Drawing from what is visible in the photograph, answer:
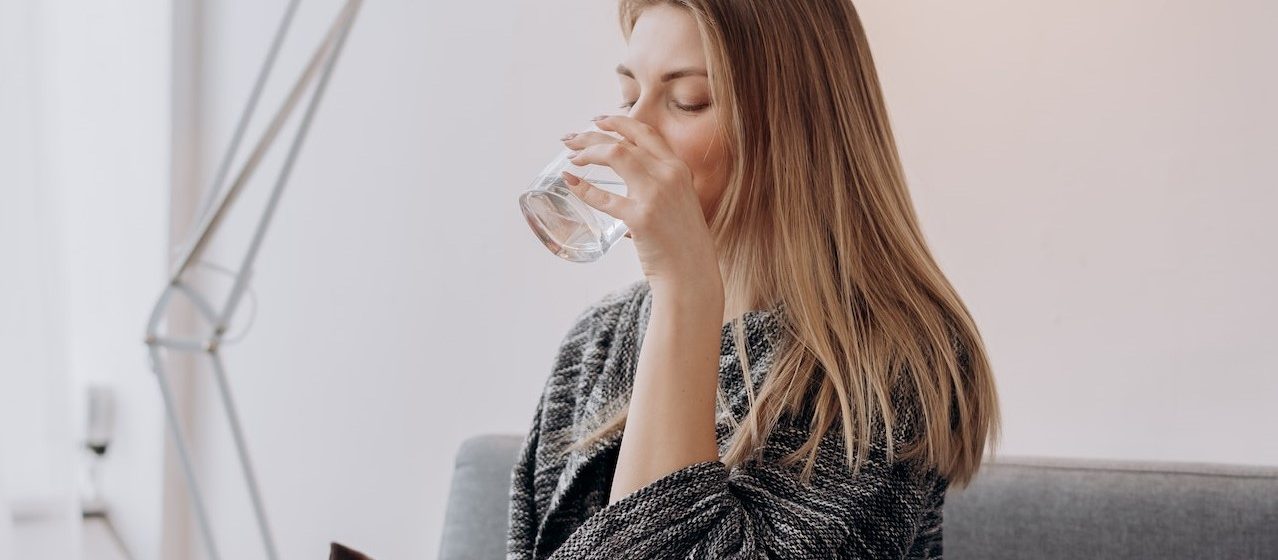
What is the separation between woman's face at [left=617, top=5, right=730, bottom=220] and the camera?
965mm

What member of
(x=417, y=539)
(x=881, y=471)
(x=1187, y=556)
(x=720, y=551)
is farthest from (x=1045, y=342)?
(x=417, y=539)

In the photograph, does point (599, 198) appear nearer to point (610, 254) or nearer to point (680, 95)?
point (680, 95)

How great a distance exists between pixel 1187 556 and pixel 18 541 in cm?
142

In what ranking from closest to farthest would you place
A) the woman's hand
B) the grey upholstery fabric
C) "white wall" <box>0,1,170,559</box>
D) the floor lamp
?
the woman's hand
the floor lamp
the grey upholstery fabric
"white wall" <box>0,1,170,559</box>

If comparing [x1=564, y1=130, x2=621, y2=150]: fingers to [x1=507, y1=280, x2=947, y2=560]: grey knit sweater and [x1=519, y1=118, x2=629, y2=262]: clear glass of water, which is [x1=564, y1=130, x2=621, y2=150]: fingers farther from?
[x1=507, y1=280, x2=947, y2=560]: grey knit sweater

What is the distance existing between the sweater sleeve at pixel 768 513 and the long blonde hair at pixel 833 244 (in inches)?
0.6

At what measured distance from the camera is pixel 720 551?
2.85ft

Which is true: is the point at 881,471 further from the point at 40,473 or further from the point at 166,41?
the point at 166,41

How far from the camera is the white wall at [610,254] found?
1309mm

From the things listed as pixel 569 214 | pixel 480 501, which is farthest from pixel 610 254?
pixel 569 214

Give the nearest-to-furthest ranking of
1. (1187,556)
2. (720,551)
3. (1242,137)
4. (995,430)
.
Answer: (720,551), (995,430), (1187,556), (1242,137)

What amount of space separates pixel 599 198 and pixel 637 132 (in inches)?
2.4

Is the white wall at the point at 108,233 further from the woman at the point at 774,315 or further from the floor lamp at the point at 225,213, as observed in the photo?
the woman at the point at 774,315

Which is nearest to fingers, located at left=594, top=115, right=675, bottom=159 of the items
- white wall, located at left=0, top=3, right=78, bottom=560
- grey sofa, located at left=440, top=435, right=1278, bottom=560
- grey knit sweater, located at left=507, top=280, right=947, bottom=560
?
grey knit sweater, located at left=507, top=280, right=947, bottom=560
